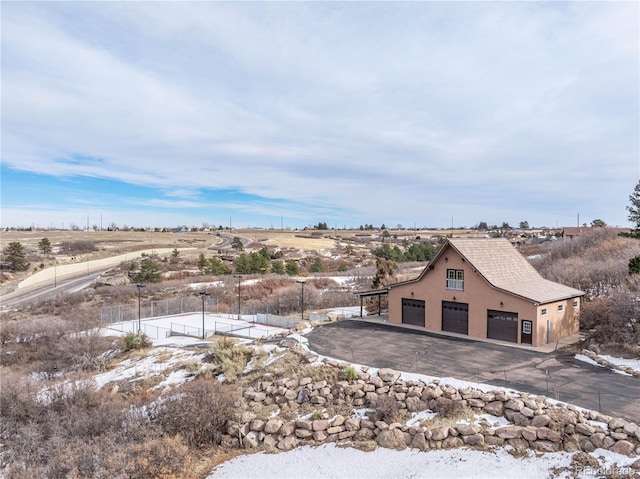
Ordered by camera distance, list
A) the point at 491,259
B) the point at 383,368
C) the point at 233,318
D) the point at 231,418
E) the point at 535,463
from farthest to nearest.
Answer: the point at 233,318 < the point at 491,259 < the point at 383,368 < the point at 231,418 < the point at 535,463

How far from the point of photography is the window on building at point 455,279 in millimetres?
25734

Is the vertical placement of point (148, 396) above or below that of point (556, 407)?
below

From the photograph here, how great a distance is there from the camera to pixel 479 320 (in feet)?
80.5

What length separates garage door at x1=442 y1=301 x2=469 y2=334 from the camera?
83.4 ft

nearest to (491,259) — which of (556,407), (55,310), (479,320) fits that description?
(479,320)

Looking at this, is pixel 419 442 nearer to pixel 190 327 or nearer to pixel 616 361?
pixel 616 361

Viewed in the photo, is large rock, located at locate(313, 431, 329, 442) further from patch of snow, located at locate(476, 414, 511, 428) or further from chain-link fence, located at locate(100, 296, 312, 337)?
chain-link fence, located at locate(100, 296, 312, 337)

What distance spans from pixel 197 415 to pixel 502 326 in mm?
17056

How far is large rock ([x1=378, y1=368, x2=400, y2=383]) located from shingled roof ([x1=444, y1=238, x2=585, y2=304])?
9697mm

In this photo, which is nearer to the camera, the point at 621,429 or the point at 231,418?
the point at 621,429

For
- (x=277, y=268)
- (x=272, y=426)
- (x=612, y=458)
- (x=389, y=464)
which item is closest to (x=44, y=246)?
(x=277, y=268)

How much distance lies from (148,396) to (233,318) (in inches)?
712

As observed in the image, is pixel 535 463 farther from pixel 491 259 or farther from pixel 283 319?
pixel 283 319

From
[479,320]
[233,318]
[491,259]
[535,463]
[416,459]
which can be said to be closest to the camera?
[535,463]
